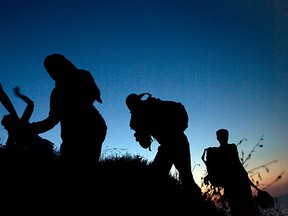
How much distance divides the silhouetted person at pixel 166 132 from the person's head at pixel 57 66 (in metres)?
1.89

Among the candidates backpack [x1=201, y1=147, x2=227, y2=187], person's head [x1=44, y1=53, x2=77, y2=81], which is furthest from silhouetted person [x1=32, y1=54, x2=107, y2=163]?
backpack [x1=201, y1=147, x2=227, y2=187]

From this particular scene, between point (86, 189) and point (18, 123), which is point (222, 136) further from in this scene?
point (18, 123)

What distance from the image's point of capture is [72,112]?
10.6 feet

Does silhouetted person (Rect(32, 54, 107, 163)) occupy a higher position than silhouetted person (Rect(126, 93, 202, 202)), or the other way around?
silhouetted person (Rect(126, 93, 202, 202))

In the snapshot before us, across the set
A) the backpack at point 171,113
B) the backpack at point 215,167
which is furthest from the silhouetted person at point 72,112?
the backpack at point 215,167

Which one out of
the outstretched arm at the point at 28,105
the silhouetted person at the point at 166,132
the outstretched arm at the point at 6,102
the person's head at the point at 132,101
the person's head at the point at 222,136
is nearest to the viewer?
the outstretched arm at the point at 6,102

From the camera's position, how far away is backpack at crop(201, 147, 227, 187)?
18.5ft

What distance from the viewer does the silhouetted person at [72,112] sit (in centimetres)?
317

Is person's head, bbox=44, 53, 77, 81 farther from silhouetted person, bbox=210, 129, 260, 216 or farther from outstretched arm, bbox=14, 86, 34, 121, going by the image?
silhouetted person, bbox=210, 129, 260, 216

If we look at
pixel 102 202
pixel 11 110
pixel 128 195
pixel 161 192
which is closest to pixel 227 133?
pixel 161 192

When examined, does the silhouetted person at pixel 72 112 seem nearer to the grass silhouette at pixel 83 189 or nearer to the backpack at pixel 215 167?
the grass silhouette at pixel 83 189

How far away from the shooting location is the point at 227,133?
598 centimetres

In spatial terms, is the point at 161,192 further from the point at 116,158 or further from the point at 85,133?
the point at 85,133

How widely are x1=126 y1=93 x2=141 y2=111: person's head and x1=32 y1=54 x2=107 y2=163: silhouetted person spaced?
171 centimetres
